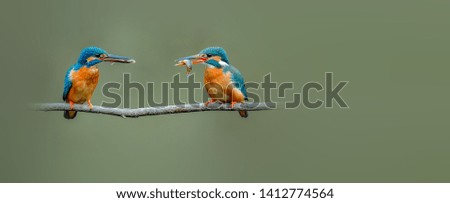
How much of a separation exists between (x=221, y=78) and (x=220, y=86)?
0.06 metres

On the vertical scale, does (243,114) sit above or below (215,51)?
below

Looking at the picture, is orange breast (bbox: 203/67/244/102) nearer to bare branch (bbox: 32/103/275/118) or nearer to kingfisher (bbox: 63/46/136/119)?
bare branch (bbox: 32/103/275/118)

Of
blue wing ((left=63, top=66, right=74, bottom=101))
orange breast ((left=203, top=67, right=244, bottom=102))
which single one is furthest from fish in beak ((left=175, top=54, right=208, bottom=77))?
blue wing ((left=63, top=66, right=74, bottom=101))

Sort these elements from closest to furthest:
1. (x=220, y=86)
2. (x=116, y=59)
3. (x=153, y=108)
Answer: (x=153, y=108) → (x=116, y=59) → (x=220, y=86)

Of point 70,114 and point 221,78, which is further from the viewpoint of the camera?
point 70,114

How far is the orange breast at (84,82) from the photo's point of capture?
3.54m

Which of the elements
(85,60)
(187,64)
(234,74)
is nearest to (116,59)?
(85,60)

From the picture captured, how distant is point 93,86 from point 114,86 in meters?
0.22

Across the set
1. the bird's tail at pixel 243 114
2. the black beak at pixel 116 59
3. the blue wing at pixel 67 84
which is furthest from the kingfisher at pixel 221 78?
the blue wing at pixel 67 84

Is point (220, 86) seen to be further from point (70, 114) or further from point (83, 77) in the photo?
point (70, 114)

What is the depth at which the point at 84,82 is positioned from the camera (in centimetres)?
356

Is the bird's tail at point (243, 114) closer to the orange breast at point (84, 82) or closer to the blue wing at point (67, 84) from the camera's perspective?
the orange breast at point (84, 82)

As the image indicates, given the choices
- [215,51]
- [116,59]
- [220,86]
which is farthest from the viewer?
[220,86]
